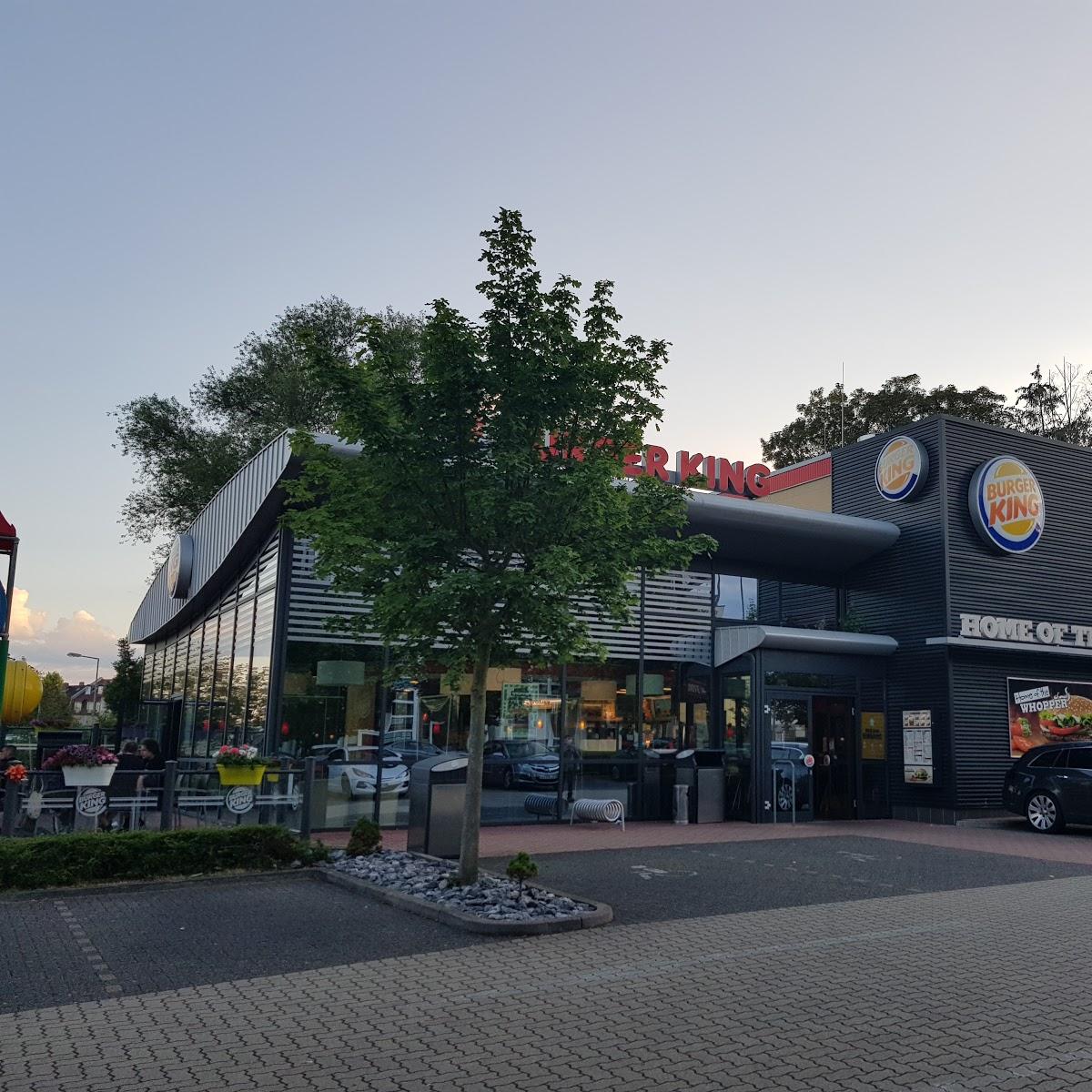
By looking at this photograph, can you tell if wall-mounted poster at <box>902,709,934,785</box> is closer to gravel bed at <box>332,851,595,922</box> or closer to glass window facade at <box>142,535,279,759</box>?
gravel bed at <box>332,851,595,922</box>

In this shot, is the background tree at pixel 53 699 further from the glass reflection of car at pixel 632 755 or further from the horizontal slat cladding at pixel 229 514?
the glass reflection of car at pixel 632 755

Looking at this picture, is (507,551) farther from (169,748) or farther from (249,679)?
(169,748)

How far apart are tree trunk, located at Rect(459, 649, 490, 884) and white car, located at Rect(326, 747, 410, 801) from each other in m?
5.59

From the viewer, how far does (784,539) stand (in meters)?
20.8

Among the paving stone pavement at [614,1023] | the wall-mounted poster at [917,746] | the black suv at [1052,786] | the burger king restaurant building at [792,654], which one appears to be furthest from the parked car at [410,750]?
the black suv at [1052,786]

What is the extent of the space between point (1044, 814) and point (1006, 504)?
6218mm

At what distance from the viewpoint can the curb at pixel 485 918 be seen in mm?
8898

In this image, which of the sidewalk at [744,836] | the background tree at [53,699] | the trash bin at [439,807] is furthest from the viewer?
the background tree at [53,699]

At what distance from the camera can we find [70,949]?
26.3 ft

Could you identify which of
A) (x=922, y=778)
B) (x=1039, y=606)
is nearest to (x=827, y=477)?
(x=1039, y=606)

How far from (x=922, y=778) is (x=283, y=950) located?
603 inches

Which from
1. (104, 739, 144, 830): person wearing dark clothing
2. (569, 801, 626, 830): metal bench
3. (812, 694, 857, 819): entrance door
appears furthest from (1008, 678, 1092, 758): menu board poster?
(104, 739, 144, 830): person wearing dark clothing

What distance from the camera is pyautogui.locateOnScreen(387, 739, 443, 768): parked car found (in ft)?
54.8

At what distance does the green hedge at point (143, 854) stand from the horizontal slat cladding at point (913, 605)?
1289 cm
